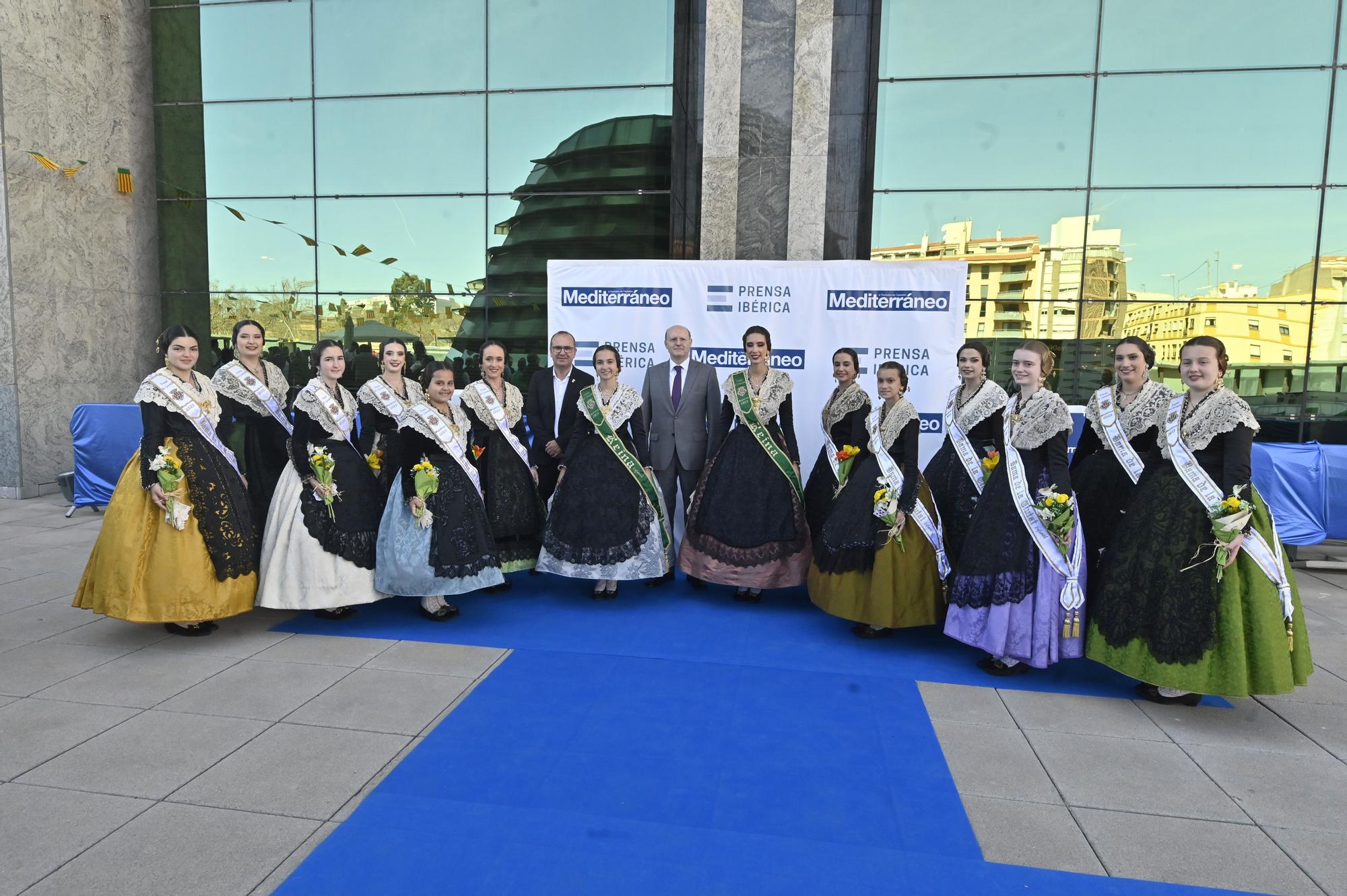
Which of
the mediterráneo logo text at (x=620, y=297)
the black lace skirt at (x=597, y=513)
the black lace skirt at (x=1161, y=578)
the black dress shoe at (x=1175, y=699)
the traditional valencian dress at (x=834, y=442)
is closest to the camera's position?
the black lace skirt at (x=1161, y=578)

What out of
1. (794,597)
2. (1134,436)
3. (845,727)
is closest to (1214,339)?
(1134,436)

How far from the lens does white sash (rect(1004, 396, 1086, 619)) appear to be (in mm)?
3256

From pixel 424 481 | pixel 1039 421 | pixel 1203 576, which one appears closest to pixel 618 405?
pixel 424 481

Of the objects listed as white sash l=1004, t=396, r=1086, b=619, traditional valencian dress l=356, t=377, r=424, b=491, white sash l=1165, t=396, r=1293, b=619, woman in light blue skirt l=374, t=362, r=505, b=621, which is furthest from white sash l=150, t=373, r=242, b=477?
white sash l=1165, t=396, r=1293, b=619

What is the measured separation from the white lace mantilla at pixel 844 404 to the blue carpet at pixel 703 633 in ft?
3.57

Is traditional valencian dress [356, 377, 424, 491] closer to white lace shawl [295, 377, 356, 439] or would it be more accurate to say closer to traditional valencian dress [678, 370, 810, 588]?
white lace shawl [295, 377, 356, 439]

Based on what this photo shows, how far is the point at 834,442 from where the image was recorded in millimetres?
4246

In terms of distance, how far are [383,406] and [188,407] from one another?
870 mm

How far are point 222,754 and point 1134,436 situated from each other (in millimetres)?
3825

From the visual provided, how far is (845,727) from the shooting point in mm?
2879

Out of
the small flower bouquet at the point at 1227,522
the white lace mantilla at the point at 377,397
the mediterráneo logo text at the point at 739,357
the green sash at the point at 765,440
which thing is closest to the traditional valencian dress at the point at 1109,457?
the small flower bouquet at the point at 1227,522

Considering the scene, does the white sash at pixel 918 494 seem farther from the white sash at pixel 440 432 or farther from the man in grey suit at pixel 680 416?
the white sash at pixel 440 432

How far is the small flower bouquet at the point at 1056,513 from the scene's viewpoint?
3.22 metres

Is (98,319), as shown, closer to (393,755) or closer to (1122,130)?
(393,755)
